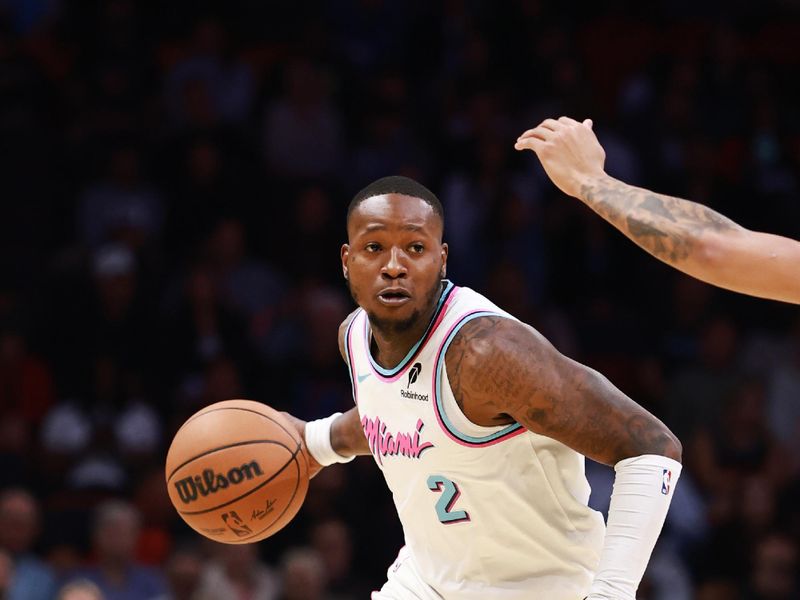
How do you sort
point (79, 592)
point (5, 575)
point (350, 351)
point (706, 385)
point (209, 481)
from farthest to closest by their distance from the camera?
point (706, 385) < point (5, 575) < point (79, 592) < point (350, 351) < point (209, 481)

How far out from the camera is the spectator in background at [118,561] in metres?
7.29

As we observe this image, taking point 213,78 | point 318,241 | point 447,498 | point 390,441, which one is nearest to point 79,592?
point 390,441

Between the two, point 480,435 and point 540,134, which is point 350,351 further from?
point 540,134

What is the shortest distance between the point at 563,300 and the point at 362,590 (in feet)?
9.30

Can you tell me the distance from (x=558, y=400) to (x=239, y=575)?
4254mm

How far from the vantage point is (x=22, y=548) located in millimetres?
7348

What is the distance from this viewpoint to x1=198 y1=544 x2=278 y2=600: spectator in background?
7309mm

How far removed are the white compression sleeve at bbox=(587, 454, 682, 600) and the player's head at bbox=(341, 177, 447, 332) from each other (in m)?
0.84

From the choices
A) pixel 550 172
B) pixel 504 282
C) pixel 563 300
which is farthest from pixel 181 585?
pixel 550 172

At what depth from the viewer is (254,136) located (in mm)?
9922

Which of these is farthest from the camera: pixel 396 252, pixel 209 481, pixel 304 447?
pixel 304 447

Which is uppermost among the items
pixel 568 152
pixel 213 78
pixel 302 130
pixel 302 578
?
pixel 213 78

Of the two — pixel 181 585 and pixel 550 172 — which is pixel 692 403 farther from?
pixel 550 172

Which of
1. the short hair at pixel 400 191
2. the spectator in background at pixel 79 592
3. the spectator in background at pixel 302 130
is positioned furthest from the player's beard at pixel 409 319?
the spectator in background at pixel 302 130
